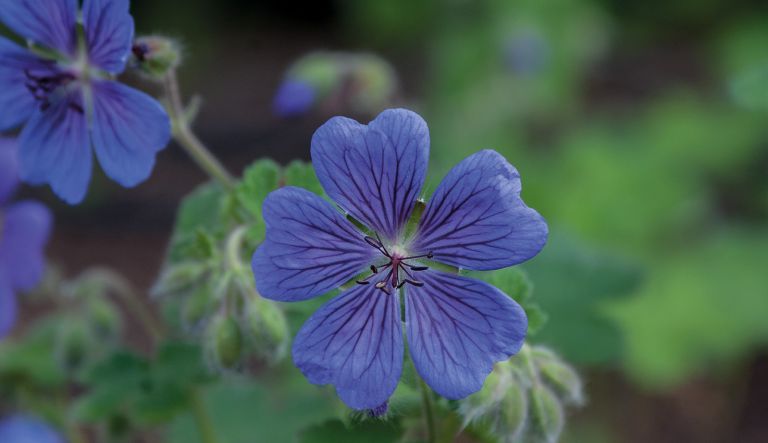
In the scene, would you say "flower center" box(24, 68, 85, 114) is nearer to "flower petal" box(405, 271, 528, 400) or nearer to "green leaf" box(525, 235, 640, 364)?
"flower petal" box(405, 271, 528, 400)

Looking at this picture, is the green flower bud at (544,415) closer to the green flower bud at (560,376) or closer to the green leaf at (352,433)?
the green flower bud at (560,376)

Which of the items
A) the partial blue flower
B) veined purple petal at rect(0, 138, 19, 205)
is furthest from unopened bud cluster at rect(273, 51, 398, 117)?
veined purple petal at rect(0, 138, 19, 205)

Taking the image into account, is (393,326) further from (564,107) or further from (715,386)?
(564,107)

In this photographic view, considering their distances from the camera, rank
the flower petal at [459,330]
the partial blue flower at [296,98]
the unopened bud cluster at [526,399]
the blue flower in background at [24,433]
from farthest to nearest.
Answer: the partial blue flower at [296,98] < the blue flower in background at [24,433] < the unopened bud cluster at [526,399] < the flower petal at [459,330]

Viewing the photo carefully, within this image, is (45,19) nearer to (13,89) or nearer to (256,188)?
(13,89)

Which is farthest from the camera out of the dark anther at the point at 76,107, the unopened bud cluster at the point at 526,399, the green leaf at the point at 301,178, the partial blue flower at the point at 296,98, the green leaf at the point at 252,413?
the partial blue flower at the point at 296,98

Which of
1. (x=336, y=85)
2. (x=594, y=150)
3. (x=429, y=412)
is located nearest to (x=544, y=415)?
(x=429, y=412)

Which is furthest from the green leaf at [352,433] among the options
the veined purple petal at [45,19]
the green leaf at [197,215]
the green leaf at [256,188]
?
the veined purple petal at [45,19]
